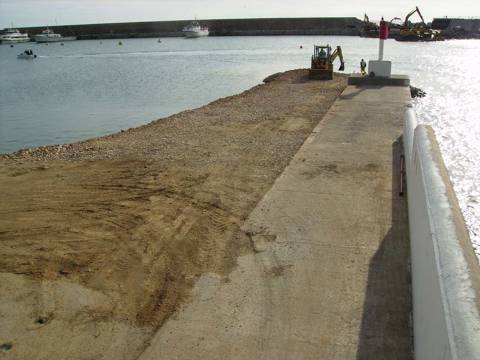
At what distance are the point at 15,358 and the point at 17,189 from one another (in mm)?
5408

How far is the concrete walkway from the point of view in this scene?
13.8 feet

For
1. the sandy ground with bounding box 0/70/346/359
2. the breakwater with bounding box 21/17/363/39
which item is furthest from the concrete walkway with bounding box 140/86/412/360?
the breakwater with bounding box 21/17/363/39

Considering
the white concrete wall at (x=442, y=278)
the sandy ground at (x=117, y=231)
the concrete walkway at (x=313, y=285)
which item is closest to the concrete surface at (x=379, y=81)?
the sandy ground at (x=117, y=231)

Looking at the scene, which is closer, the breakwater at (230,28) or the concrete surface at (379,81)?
the concrete surface at (379,81)

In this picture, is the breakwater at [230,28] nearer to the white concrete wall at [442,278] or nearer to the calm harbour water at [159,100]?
the calm harbour water at [159,100]

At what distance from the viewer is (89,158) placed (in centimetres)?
1120

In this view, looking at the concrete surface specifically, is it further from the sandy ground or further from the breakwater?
the breakwater

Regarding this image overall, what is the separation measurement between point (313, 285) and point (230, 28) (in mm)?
138341

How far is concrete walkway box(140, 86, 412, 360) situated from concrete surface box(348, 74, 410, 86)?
11934 mm

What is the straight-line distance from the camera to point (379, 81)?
19.3m

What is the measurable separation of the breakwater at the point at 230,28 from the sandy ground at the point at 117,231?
108 metres

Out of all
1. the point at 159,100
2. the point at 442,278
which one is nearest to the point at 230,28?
the point at 159,100

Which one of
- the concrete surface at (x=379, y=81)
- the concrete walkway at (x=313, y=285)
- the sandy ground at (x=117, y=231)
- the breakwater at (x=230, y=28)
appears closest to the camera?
the concrete walkway at (x=313, y=285)

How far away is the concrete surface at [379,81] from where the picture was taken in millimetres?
19125
